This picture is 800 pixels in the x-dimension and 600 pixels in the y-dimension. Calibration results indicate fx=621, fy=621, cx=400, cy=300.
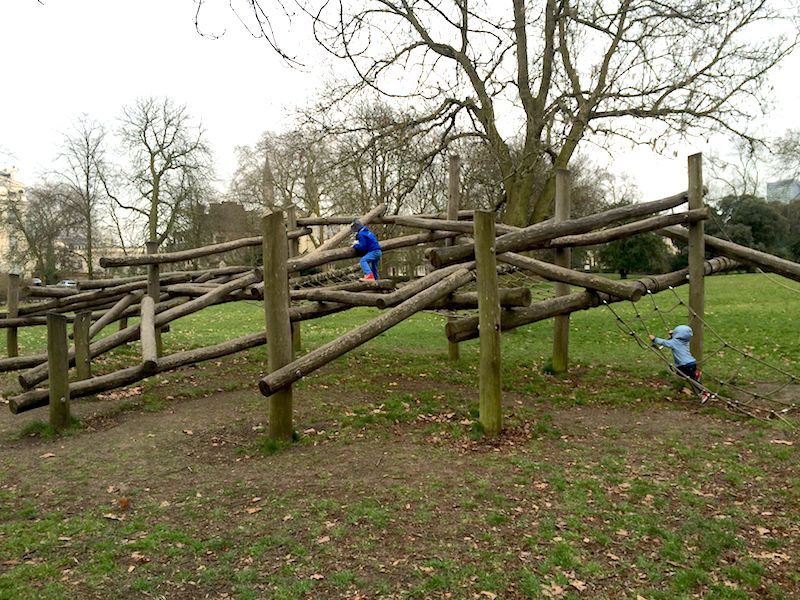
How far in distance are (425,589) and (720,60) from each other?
531 inches

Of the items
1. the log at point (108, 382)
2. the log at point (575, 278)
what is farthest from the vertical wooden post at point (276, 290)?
the log at point (575, 278)

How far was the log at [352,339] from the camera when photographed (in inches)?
206

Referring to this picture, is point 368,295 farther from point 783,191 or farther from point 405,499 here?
point 783,191

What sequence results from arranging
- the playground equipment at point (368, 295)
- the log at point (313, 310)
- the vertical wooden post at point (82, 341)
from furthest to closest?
the vertical wooden post at point (82, 341)
the log at point (313, 310)
the playground equipment at point (368, 295)

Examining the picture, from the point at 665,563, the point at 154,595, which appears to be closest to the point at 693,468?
the point at 665,563

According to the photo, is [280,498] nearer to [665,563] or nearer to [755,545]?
[665,563]

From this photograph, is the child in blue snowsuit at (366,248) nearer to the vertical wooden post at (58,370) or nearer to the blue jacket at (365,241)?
the blue jacket at (365,241)

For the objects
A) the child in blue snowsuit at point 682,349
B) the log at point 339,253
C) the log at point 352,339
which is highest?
the log at point 339,253

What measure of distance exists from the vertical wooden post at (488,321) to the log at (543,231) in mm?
596

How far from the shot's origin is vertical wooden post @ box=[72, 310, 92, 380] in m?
7.74

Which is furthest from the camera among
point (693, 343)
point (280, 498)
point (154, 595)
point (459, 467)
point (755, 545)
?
point (693, 343)

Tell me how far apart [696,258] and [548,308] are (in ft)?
7.90

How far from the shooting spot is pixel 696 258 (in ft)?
26.3

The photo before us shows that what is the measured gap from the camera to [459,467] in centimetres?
502
